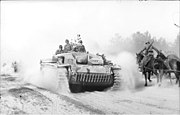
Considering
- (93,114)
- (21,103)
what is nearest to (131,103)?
(93,114)

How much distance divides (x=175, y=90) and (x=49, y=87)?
13.4ft

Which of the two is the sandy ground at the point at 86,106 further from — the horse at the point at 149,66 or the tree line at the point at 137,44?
the tree line at the point at 137,44

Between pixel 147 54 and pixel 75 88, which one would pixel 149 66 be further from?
pixel 75 88

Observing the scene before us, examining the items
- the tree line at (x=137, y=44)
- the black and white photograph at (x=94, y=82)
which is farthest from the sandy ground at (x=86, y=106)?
the tree line at (x=137, y=44)

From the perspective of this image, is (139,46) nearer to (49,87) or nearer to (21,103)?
(49,87)

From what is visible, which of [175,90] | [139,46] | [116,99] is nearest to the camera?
[116,99]

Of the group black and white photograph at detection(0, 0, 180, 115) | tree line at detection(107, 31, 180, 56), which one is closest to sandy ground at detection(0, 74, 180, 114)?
black and white photograph at detection(0, 0, 180, 115)

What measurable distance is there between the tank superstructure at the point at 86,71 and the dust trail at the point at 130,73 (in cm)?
40

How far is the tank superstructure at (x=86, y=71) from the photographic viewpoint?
10070 millimetres

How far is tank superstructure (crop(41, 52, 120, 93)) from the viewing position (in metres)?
10.1

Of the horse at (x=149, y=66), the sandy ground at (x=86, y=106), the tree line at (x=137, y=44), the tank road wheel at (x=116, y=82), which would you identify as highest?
the tree line at (x=137, y=44)

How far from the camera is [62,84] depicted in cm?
1024

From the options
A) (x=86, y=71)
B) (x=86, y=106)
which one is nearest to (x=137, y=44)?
(x=86, y=71)

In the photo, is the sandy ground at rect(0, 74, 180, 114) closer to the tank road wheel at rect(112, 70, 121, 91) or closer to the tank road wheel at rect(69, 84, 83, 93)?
the tank road wheel at rect(112, 70, 121, 91)
